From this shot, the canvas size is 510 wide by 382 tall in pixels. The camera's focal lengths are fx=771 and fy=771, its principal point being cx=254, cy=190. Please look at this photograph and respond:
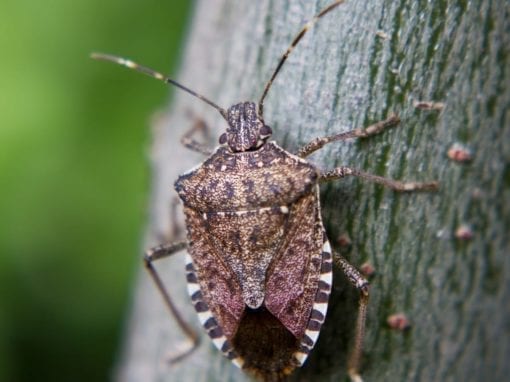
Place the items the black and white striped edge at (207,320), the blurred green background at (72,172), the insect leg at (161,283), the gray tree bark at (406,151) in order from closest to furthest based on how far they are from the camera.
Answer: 1. the gray tree bark at (406,151)
2. the black and white striped edge at (207,320)
3. the insect leg at (161,283)
4. the blurred green background at (72,172)

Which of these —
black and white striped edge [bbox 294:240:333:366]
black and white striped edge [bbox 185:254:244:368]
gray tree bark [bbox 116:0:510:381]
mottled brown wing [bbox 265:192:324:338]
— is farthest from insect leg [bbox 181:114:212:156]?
black and white striped edge [bbox 294:240:333:366]

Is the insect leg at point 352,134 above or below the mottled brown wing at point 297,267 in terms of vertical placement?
above

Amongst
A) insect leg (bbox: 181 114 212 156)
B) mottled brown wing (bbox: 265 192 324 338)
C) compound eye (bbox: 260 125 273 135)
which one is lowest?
mottled brown wing (bbox: 265 192 324 338)

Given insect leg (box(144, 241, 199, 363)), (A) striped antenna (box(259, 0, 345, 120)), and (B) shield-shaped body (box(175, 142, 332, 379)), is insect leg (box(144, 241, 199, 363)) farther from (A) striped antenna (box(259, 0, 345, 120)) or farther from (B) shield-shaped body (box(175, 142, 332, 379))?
(A) striped antenna (box(259, 0, 345, 120))

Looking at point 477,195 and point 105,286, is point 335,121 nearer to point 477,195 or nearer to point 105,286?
point 477,195

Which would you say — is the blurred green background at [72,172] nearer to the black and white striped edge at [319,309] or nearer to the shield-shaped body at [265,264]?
the shield-shaped body at [265,264]

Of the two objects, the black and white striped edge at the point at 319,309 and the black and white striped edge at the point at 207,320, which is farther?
the black and white striped edge at the point at 207,320

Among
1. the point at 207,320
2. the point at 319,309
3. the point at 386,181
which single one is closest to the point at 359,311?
the point at 319,309

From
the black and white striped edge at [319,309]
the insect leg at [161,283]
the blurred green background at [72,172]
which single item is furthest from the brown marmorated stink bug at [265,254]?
the blurred green background at [72,172]
